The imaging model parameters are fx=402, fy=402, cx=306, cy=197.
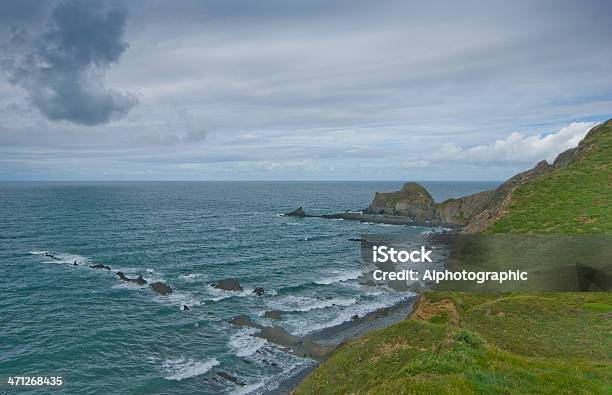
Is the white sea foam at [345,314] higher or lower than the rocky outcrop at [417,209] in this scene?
lower

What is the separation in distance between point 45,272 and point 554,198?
69.3 meters

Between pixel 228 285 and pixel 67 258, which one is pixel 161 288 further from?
pixel 67 258

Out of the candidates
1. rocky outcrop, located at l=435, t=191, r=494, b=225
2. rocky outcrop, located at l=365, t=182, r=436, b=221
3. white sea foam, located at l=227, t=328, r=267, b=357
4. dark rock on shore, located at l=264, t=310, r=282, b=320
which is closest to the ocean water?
white sea foam, located at l=227, t=328, r=267, b=357

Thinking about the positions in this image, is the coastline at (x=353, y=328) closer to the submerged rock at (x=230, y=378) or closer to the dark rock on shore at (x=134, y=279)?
the submerged rock at (x=230, y=378)

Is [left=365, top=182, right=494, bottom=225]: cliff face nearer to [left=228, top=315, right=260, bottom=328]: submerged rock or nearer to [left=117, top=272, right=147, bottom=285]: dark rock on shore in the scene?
[left=228, top=315, right=260, bottom=328]: submerged rock

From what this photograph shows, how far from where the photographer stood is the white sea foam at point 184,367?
35.0 m

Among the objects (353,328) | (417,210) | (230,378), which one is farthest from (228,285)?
(417,210)

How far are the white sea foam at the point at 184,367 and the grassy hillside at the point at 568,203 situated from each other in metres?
28.1

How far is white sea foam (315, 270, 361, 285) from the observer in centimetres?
6406

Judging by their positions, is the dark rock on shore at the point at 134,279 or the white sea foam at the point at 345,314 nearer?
the white sea foam at the point at 345,314

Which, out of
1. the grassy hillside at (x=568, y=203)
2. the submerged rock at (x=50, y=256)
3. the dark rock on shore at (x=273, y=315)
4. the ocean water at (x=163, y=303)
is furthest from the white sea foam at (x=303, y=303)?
the submerged rock at (x=50, y=256)

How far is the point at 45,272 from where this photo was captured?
62406 mm

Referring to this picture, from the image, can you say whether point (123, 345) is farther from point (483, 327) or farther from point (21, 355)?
point (483, 327)

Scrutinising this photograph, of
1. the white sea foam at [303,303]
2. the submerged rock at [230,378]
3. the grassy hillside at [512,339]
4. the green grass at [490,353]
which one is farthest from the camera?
the white sea foam at [303,303]
